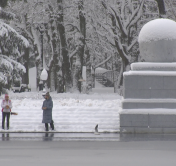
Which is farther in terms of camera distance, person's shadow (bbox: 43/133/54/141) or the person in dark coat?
the person in dark coat

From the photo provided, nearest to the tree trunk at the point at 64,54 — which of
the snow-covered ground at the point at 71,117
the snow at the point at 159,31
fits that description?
the snow-covered ground at the point at 71,117

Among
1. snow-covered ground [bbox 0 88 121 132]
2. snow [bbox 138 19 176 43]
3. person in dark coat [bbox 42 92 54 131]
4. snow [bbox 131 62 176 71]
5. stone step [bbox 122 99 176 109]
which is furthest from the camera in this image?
snow-covered ground [bbox 0 88 121 132]

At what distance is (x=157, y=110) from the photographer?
17.5 m

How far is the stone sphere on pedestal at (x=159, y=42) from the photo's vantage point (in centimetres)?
1805

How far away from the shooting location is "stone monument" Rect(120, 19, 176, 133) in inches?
684

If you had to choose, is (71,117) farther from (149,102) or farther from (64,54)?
(64,54)

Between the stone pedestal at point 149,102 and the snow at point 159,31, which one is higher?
the snow at point 159,31

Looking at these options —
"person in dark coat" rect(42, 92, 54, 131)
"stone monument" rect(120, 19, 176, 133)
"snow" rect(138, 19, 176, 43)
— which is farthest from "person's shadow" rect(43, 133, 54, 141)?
"snow" rect(138, 19, 176, 43)

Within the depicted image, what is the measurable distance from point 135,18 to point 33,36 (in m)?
13.0

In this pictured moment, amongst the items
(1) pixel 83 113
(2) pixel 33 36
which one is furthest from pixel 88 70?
(1) pixel 83 113

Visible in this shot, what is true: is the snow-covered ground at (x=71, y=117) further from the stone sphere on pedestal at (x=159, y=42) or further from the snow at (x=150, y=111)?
the stone sphere on pedestal at (x=159, y=42)

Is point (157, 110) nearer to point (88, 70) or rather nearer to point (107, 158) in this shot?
point (107, 158)

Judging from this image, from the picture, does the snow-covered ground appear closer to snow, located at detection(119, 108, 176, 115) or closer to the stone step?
snow, located at detection(119, 108, 176, 115)

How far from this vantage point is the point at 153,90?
1767 cm
